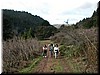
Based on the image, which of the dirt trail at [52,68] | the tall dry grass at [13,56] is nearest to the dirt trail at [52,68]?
the dirt trail at [52,68]

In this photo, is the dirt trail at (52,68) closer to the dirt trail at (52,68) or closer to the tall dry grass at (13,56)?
the dirt trail at (52,68)

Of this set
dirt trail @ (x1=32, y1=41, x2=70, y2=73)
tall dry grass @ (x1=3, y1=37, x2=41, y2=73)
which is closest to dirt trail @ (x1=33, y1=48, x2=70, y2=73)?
dirt trail @ (x1=32, y1=41, x2=70, y2=73)

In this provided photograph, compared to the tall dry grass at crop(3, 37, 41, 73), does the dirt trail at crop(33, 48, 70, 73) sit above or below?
below

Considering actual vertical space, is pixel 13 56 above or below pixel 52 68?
above

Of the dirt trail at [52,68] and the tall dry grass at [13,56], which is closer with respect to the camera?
the dirt trail at [52,68]

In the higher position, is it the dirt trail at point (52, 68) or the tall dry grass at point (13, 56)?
the tall dry grass at point (13, 56)

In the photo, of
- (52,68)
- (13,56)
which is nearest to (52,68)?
(52,68)

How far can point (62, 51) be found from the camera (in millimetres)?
27969

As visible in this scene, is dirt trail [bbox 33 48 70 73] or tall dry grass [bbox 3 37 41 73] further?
tall dry grass [bbox 3 37 41 73]

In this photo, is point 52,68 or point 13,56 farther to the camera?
point 13,56

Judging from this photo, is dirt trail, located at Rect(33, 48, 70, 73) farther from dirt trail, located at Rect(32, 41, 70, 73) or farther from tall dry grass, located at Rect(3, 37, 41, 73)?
tall dry grass, located at Rect(3, 37, 41, 73)

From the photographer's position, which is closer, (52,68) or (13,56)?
(52,68)

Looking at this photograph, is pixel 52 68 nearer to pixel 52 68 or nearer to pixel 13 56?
pixel 52 68

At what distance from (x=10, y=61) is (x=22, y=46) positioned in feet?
15.7
